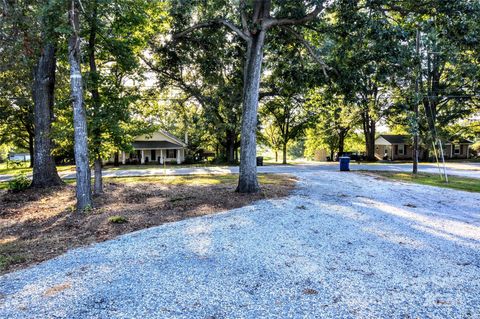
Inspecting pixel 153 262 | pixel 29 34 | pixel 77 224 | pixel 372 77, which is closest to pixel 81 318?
pixel 153 262

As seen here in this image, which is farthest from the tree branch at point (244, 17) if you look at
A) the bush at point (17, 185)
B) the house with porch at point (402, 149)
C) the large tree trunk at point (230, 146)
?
the house with porch at point (402, 149)

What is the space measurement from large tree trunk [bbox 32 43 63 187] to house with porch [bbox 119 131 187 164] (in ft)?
70.5

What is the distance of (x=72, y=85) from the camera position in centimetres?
754

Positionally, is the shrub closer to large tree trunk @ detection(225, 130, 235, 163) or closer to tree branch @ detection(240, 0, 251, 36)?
tree branch @ detection(240, 0, 251, 36)

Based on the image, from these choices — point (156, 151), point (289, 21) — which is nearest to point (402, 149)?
point (156, 151)

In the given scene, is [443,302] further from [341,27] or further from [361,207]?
[341,27]

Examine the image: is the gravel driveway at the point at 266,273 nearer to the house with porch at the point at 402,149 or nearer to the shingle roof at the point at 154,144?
the shingle roof at the point at 154,144

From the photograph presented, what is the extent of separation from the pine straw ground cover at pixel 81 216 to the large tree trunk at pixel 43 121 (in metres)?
0.65

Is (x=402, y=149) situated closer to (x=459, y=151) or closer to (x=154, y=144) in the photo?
(x=459, y=151)

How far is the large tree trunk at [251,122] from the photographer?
1027 centimetres

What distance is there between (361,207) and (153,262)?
5935mm

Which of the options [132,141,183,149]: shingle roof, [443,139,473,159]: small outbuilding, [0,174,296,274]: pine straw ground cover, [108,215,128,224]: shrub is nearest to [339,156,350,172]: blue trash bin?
[0,174,296,274]: pine straw ground cover

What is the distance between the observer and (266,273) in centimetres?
392

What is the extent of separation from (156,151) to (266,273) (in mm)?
34183
